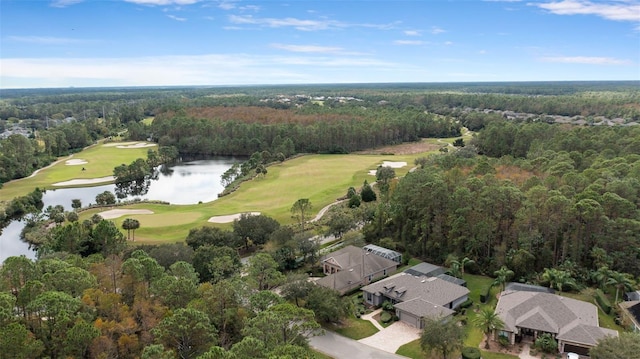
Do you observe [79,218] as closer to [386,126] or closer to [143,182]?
[143,182]

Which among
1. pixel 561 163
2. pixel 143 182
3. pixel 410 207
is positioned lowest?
pixel 143 182

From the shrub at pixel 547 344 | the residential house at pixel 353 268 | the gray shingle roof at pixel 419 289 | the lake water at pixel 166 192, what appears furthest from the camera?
the lake water at pixel 166 192

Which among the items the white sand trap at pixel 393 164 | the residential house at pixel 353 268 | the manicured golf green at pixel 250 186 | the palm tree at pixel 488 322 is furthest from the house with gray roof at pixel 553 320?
the white sand trap at pixel 393 164

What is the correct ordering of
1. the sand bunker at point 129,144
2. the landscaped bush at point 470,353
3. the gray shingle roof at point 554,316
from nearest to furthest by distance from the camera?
the landscaped bush at point 470,353, the gray shingle roof at point 554,316, the sand bunker at point 129,144

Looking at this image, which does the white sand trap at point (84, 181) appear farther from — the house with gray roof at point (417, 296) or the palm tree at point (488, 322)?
the palm tree at point (488, 322)

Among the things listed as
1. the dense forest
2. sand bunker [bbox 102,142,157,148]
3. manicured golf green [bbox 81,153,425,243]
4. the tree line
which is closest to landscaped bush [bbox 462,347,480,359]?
the dense forest

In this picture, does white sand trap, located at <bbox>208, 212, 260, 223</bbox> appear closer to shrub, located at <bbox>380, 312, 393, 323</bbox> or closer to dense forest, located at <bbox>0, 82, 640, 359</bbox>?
dense forest, located at <bbox>0, 82, 640, 359</bbox>

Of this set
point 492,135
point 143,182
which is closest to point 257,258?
point 143,182
